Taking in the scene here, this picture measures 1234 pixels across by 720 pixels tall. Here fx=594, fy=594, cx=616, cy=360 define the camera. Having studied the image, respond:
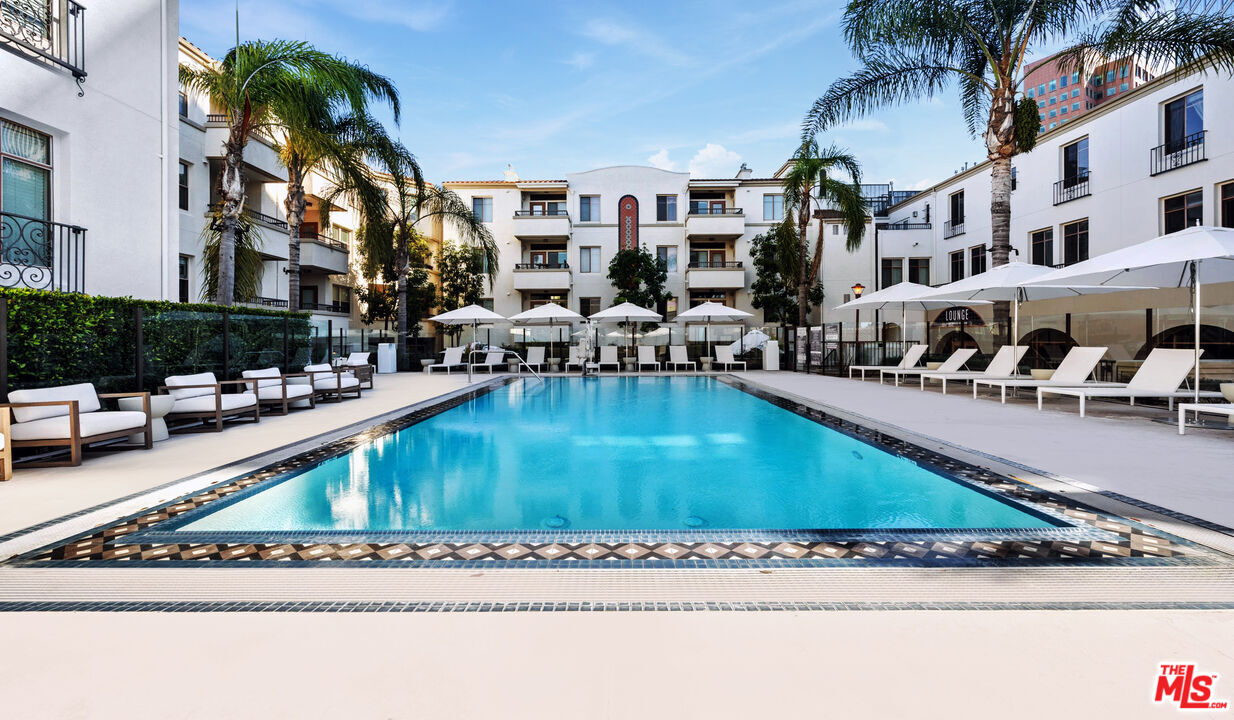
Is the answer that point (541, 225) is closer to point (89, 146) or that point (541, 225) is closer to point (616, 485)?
point (89, 146)

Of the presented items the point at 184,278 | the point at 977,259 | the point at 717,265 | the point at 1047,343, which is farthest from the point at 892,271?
the point at 184,278

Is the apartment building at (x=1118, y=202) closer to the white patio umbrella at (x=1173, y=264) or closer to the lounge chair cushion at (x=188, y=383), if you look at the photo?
the white patio umbrella at (x=1173, y=264)

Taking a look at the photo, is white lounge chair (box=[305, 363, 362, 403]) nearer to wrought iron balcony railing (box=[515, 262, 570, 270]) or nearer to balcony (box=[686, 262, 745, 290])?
wrought iron balcony railing (box=[515, 262, 570, 270])

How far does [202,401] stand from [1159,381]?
13.7m

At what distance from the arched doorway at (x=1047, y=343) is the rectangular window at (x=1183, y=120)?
6083 mm

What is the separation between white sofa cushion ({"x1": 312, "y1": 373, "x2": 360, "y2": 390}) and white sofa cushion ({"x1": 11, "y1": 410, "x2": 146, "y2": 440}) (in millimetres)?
4794

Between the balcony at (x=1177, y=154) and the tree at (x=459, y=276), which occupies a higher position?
the balcony at (x=1177, y=154)

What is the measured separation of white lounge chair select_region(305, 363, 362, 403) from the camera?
455 inches

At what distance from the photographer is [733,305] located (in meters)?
30.8

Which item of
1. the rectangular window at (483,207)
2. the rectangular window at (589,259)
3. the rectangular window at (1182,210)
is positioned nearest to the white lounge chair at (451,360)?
the rectangular window at (589,259)

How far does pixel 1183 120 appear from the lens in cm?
1700

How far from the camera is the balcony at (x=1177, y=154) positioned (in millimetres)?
16281

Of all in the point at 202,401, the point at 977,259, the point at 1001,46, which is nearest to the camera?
the point at 202,401

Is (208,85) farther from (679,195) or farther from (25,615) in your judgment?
(679,195)
